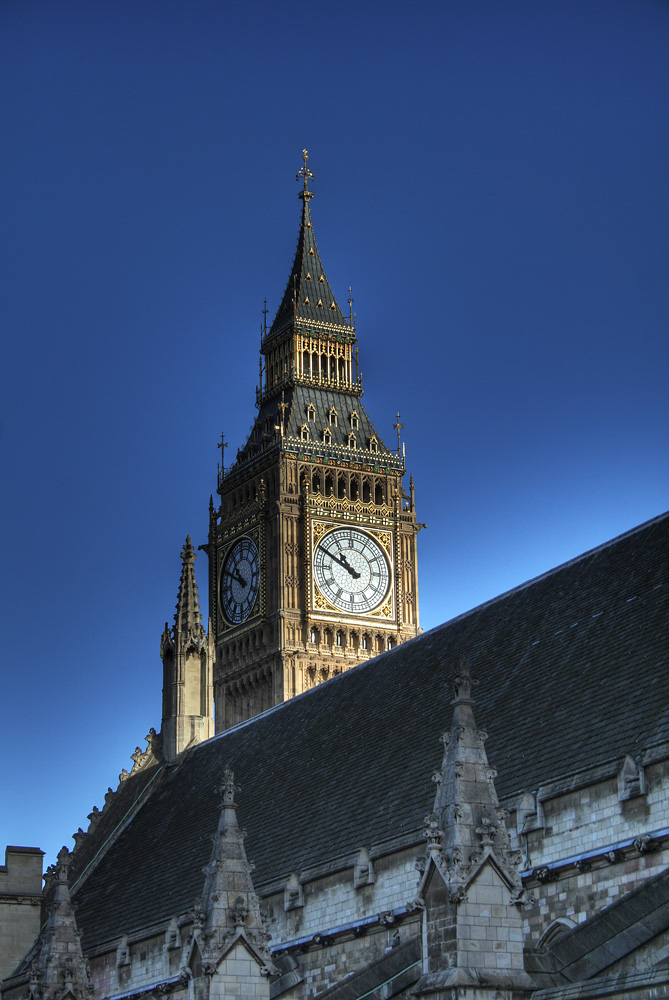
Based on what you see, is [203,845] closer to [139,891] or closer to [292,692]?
[139,891]

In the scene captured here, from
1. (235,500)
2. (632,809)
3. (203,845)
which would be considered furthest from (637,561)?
(235,500)

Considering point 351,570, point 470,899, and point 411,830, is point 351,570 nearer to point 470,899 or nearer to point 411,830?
point 411,830

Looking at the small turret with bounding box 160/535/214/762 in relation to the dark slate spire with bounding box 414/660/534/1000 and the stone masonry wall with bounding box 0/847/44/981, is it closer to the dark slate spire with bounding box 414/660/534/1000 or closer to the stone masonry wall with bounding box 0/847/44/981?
the stone masonry wall with bounding box 0/847/44/981

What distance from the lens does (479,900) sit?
19516 mm

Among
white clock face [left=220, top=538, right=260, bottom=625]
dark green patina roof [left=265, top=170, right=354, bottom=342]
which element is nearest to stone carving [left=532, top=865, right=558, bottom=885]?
white clock face [left=220, top=538, right=260, bottom=625]

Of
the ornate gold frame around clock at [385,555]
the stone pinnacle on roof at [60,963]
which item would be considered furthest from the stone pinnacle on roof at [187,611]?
the ornate gold frame around clock at [385,555]

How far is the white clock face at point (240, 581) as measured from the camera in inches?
2808

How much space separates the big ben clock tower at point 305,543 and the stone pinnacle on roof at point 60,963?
116 ft

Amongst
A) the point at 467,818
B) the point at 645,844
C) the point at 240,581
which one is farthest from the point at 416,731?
the point at 240,581

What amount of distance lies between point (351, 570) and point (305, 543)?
2.29 metres

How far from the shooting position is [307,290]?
77.4 metres

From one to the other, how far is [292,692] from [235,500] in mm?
9393

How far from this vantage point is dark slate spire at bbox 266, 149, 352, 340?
76500mm

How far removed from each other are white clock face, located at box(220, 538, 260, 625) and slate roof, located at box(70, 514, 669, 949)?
2656 centimetres
